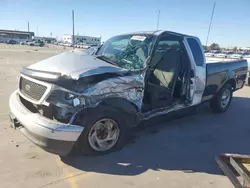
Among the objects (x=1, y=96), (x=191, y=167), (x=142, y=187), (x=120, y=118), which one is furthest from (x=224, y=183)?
(x=1, y=96)

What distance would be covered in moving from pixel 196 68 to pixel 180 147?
184cm

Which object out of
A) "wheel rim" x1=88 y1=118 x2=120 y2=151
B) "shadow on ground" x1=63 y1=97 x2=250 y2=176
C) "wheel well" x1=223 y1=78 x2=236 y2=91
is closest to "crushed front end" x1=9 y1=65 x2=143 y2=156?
"wheel rim" x1=88 y1=118 x2=120 y2=151

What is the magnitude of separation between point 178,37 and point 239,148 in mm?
2508

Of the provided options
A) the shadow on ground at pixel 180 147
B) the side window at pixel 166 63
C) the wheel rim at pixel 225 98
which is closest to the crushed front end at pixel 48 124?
the shadow on ground at pixel 180 147

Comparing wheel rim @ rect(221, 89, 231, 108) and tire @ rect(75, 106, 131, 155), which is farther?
wheel rim @ rect(221, 89, 231, 108)

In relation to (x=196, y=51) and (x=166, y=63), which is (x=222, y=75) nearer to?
(x=196, y=51)

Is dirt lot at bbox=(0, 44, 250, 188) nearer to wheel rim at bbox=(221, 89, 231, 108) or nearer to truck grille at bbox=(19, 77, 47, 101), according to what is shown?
truck grille at bbox=(19, 77, 47, 101)

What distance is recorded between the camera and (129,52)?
15.3 feet

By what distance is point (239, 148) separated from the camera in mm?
4512

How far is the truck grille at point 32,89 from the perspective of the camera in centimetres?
355

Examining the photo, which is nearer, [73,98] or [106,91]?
[73,98]

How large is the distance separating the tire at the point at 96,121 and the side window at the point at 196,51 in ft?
8.09

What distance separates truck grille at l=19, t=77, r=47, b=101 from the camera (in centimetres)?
355

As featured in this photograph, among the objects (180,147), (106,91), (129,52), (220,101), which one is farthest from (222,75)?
(106,91)
